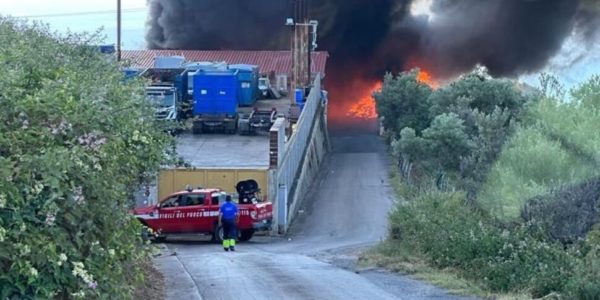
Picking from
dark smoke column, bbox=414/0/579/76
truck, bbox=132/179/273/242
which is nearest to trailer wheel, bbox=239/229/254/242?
truck, bbox=132/179/273/242

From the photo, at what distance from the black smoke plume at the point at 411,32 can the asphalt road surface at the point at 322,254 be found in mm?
17315

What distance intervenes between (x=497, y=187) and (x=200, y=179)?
8.73 m

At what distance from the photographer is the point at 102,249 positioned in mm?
6555

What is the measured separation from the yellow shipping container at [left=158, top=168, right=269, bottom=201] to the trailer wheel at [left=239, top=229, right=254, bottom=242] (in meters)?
3.45

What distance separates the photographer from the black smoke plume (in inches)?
2424

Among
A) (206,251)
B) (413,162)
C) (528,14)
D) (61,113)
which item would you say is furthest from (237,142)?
(528,14)

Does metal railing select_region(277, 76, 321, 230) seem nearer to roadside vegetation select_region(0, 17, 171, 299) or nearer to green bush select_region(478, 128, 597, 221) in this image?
green bush select_region(478, 128, 597, 221)

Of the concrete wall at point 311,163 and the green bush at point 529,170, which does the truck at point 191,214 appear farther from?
the green bush at point 529,170

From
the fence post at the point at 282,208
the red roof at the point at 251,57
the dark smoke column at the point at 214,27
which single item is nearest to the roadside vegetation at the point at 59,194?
the fence post at the point at 282,208

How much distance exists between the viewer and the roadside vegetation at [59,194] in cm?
572

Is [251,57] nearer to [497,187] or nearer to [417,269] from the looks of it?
[497,187]

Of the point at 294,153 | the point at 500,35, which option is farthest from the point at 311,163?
the point at 500,35

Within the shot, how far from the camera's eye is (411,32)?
65.0 metres

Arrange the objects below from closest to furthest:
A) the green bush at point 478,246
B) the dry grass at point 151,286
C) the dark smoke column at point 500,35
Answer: the dry grass at point 151,286, the green bush at point 478,246, the dark smoke column at point 500,35
